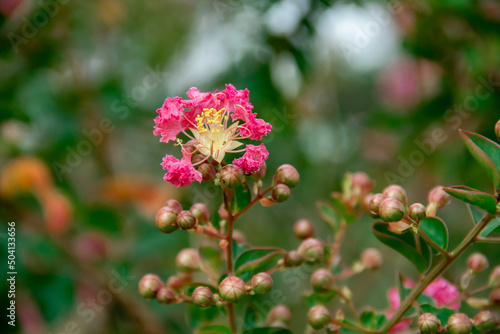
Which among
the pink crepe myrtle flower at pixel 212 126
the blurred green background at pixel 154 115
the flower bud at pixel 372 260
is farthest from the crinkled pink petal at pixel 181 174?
the blurred green background at pixel 154 115

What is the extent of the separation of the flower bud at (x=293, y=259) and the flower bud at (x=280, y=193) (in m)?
0.14

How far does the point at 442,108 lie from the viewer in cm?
215

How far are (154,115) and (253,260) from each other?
1.70 meters

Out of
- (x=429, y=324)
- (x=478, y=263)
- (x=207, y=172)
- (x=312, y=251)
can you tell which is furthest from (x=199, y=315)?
(x=478, y=263)

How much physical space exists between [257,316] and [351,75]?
105 inches

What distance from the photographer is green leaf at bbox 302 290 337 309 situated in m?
1.14

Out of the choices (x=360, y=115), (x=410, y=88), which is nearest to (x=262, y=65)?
(x=360, y=115)

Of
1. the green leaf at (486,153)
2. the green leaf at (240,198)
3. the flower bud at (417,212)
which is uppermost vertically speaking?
the green leaf at (486,153)

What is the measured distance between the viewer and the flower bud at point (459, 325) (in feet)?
2.95

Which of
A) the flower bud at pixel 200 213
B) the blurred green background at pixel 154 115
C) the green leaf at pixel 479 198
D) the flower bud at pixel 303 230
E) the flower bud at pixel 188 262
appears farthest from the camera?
the blurred green background at pixel 154 115

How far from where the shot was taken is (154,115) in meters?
2.61

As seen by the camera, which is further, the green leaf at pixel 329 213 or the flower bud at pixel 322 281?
the green leaf at pixel 329 213

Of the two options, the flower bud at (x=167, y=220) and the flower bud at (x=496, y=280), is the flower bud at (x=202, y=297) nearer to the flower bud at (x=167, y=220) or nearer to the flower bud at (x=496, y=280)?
the flower bud at (x=167, y=220)

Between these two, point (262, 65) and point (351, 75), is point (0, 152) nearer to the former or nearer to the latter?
point (262, 65)
